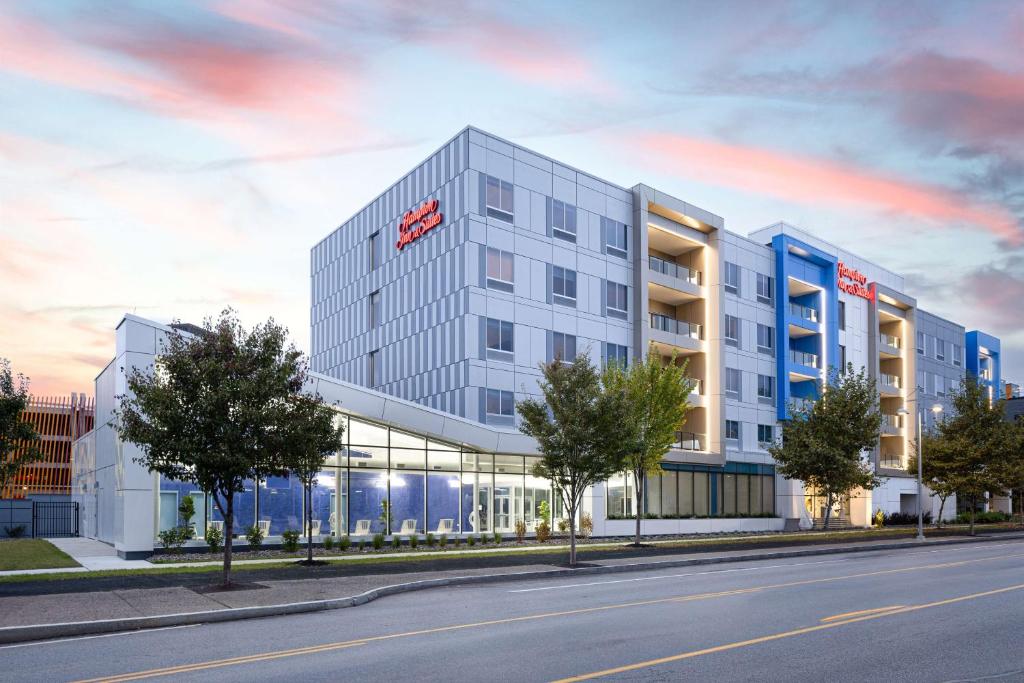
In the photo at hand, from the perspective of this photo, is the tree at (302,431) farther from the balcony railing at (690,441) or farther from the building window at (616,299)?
the balcony railing at (690,441)

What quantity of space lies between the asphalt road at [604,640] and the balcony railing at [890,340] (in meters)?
61.1

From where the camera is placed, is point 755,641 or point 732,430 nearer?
point 755,641

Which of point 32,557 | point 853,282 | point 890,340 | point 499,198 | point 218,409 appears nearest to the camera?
point 218,409

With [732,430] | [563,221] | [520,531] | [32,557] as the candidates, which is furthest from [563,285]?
[32,557]

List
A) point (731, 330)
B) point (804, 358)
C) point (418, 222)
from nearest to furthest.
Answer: point (418, 222)
point (731, 330)
point (804, 358)

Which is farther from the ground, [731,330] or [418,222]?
[418,222]

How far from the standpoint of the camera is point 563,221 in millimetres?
50469

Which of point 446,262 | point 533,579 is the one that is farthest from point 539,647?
point 446,262

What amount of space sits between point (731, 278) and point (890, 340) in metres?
26.7

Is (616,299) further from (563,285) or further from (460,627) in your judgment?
(460,627)

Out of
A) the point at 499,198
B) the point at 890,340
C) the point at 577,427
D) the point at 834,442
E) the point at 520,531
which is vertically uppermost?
the point at 499,198

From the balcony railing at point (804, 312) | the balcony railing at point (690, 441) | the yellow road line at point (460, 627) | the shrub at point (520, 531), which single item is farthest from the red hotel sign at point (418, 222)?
the yellow road line at point (460, 627)

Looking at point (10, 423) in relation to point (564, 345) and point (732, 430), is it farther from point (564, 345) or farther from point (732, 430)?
point (732, 430)

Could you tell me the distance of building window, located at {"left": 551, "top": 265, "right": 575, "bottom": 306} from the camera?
1960 inches
